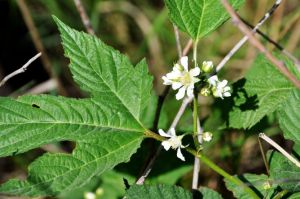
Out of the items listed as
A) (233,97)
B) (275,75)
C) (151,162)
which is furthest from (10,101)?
(275,75)

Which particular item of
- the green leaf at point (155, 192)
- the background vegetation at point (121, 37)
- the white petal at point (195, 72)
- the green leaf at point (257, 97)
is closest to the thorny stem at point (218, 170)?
the green leaf at point (155, 192)

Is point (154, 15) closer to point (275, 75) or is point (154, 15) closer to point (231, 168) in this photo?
point (231, 168)

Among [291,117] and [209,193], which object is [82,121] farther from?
[291,117]

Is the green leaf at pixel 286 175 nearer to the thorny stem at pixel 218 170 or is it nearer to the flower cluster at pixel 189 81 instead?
the thorny stem at pixel 218 170

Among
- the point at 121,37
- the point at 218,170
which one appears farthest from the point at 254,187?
the point at 121,37

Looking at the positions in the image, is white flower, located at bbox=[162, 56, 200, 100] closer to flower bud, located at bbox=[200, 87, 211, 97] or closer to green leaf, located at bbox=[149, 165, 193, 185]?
flower bud, located at bbox=[200, 87, 211, 97]
